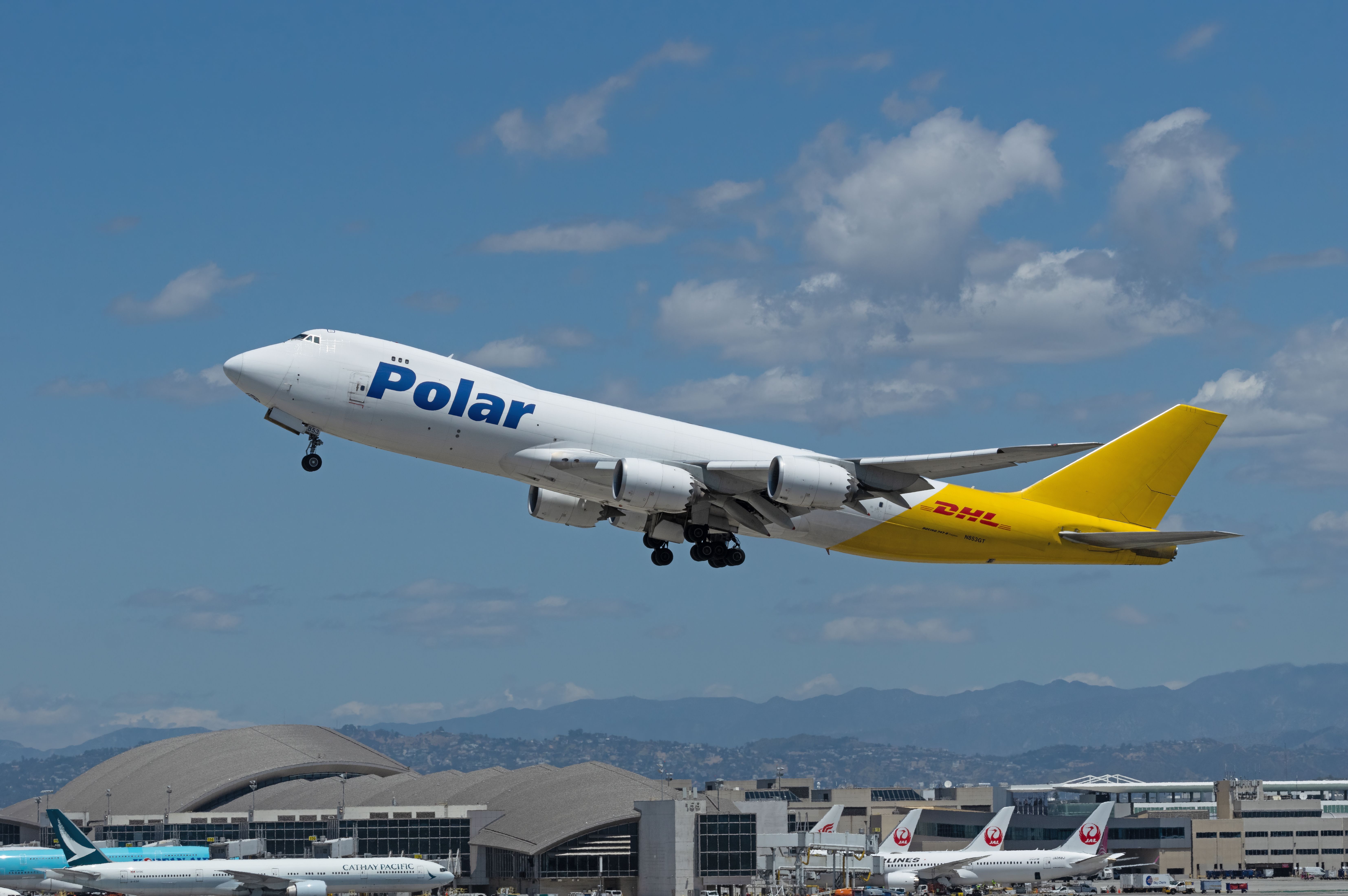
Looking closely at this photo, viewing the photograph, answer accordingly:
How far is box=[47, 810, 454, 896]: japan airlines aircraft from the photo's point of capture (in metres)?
87.6

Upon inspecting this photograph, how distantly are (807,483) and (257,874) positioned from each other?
53.4m

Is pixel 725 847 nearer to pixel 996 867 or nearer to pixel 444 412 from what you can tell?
pixel 996 867

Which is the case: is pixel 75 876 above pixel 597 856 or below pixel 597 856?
above

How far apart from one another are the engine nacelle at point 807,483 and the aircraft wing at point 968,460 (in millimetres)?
1478

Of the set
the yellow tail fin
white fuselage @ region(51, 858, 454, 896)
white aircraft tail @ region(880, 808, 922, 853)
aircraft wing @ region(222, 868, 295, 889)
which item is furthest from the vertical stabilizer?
the yellow tail fin

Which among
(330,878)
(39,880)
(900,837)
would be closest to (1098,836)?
(900,837)

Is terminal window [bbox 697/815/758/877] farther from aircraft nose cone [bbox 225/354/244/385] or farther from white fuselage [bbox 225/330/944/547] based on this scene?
aircraft nose cone [bbox 225/354/244/385]

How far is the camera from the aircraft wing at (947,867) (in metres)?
113

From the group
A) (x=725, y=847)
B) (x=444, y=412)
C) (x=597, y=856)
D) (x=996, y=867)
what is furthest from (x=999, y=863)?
(x=444, y=412)

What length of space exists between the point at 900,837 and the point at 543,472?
274 ft

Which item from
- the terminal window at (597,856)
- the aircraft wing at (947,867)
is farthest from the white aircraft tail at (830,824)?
the terminal window at (597,856)

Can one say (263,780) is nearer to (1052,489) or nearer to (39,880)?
(39,880)

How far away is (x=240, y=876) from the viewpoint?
8856 centimetres

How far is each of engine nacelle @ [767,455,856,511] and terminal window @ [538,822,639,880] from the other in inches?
2605
